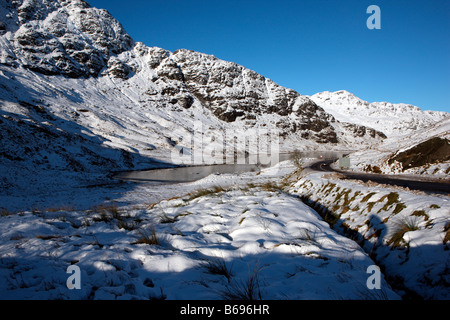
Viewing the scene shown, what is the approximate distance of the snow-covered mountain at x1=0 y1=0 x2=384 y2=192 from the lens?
3300cm

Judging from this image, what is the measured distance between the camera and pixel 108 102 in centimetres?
9306

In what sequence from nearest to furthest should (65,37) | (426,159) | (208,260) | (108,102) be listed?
(208,260)
(426,159)
(108,102)
(65,37)

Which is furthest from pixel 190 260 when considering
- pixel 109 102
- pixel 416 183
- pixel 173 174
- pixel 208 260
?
pixel 109 102

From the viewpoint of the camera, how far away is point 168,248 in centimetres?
312

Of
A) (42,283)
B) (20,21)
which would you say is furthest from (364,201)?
(20,21)

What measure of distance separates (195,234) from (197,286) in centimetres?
163

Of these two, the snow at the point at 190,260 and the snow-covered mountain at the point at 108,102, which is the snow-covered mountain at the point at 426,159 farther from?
the snow-covered mountain at the point at 108,102

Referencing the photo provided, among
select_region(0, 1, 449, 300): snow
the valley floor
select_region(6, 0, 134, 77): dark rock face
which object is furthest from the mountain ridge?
the valley floor

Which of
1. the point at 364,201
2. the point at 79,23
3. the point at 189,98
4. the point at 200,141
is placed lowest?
the point at 364,201

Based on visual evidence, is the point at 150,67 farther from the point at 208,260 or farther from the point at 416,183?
the point at 208,260

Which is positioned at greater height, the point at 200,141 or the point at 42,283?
the point at 200,141
